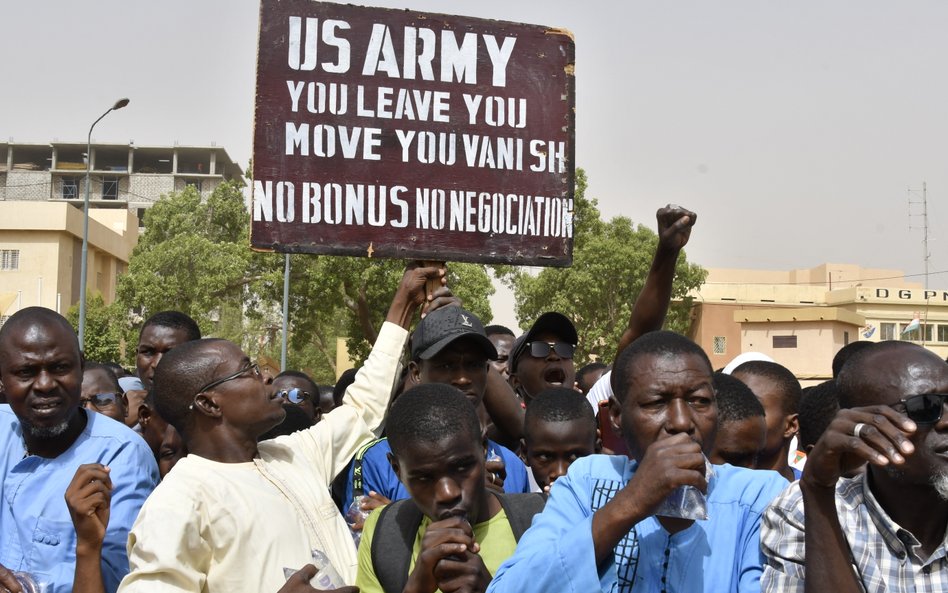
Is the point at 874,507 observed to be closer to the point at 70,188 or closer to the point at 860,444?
the point at 860,444

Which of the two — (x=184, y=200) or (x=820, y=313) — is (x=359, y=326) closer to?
(x=184, y=200)

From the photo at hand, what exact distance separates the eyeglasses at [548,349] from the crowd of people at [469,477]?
483 millimetres

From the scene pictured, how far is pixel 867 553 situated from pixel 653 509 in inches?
21.7

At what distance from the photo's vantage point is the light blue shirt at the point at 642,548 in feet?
7.22

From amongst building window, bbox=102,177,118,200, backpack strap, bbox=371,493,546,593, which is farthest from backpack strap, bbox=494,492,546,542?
building window, bbox=102,177,118,200

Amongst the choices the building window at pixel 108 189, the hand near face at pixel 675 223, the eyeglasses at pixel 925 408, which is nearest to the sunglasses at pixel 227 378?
the hand near face at pixel 675 223

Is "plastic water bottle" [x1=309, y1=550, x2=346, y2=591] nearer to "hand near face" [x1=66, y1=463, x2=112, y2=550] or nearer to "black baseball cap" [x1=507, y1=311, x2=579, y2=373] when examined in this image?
"hand near face" [x1=66, y1=463, x2=112, y2=550]

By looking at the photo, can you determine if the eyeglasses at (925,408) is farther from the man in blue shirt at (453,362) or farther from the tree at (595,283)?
the tree at (595,283)

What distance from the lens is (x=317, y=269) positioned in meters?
25.6

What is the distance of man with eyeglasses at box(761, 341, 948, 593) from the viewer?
2.16 m

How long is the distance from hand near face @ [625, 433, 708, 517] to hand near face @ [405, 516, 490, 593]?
0.57m

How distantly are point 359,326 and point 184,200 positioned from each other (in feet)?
44.1

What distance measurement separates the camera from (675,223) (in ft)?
11.6

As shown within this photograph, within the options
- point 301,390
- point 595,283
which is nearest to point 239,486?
point 301,390
